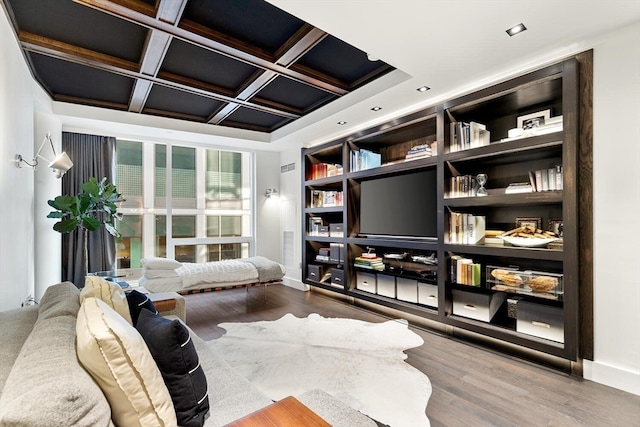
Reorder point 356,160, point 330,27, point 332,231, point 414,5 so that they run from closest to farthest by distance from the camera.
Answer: point 414,5 < point 330,27 < point 356,160 < point 332,231

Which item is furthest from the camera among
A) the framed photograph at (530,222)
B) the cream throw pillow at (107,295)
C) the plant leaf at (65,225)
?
the plant leaf at (65,225)

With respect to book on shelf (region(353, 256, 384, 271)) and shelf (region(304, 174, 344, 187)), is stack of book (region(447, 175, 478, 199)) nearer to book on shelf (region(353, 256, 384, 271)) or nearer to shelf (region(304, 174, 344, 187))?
book on shelf (region(353, 256, 384, 271))

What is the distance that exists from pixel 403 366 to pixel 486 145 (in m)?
2.12

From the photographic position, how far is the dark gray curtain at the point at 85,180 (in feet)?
15.0

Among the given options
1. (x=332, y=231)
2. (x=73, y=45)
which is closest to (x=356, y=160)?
(x=332, y=231)

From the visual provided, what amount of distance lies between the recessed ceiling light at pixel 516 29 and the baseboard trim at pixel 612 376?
8.10 ft

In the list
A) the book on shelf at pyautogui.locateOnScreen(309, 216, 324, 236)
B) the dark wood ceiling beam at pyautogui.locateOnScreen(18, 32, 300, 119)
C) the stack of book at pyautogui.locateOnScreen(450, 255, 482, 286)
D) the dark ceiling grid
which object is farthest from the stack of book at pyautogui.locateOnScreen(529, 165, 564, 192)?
the dark wood ceiling beam at pyautogui.locateOnScreen(18, 32, 300, 119)

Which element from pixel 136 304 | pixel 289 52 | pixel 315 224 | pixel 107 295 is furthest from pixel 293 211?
pixel 107 295

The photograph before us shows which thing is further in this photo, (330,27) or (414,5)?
(330,27)

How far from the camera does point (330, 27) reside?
2.16m

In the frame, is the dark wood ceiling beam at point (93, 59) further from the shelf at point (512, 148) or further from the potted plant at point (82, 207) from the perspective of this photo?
the shelf at point (512, 148)

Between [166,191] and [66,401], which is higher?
[166,191]

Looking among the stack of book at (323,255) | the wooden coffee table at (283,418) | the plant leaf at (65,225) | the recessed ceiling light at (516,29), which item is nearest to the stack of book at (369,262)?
the stack of book at (323,255)

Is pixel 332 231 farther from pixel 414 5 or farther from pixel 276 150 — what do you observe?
pixel 414 5
